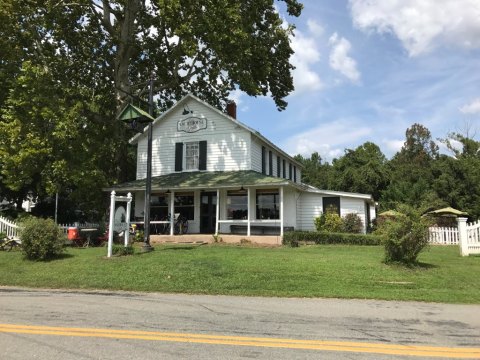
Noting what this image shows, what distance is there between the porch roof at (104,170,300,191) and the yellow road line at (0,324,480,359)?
1439 cm

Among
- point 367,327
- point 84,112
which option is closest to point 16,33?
point 84,112

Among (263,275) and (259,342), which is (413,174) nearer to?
(263,275)

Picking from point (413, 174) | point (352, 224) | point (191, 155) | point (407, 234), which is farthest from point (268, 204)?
point (413, 174)

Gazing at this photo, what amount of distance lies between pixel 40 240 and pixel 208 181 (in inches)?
369

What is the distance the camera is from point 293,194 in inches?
966

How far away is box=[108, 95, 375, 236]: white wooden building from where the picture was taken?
22.9m

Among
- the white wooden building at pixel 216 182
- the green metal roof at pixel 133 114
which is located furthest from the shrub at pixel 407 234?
the white wooden building at pixel 216 182

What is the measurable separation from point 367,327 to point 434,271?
220 inches

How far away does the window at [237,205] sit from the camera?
76.4 ft

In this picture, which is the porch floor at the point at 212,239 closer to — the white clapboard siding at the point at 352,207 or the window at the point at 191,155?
the window at the point at 191,155

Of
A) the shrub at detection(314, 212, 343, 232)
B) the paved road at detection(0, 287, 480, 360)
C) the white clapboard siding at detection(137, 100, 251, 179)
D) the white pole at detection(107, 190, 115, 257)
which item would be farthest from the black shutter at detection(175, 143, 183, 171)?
the paved road at detection(0, 287, 480, 360)

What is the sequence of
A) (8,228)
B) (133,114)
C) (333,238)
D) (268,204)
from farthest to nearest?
1. (268,204)
2. (333,238)
3. (8,228)
4. (133,114)

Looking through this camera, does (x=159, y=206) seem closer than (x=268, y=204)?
No

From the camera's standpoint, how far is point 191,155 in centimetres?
2506
